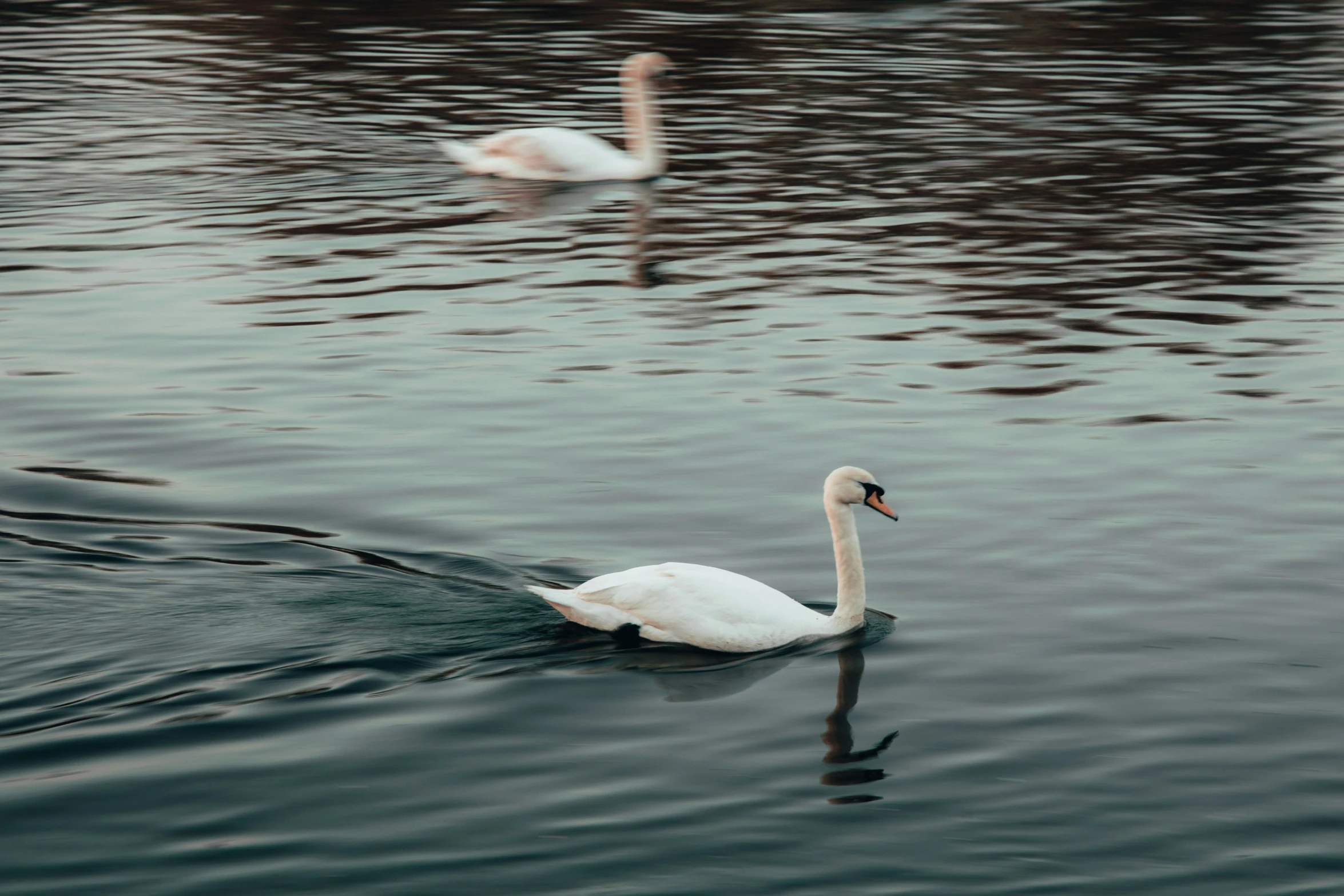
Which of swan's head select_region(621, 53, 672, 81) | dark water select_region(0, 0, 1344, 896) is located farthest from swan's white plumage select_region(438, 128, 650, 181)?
swan's head select_region(621, 53, 672, 81)

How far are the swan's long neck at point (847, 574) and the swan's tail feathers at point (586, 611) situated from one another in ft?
3.56

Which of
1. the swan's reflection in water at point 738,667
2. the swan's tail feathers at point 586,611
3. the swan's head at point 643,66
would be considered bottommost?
the swan's reflection in water at point 738,667

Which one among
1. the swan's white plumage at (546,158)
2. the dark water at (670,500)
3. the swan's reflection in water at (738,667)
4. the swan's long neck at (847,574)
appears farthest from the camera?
the swan's white plumage at (546,158)

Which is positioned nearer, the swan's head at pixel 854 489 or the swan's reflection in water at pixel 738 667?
Result: the swan's reflection in water at pixel 738 667

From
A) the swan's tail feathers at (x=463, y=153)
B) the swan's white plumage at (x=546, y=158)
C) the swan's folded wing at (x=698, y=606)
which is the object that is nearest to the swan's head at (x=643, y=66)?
the swan's white plumage at (x=546, y=158)

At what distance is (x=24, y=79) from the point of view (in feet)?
98.1

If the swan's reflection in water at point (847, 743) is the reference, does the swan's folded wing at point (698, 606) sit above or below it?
above

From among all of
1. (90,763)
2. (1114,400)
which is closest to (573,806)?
(90,763)

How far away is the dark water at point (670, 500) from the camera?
26.1 feet

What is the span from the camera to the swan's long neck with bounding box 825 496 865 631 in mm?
10055

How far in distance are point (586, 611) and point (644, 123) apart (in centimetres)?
1451

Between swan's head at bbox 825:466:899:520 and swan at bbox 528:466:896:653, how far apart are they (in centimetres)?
14

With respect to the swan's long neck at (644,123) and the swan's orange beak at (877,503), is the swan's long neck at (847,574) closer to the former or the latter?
the swan's orange beak at (877,503)

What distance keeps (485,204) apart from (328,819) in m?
15.2
